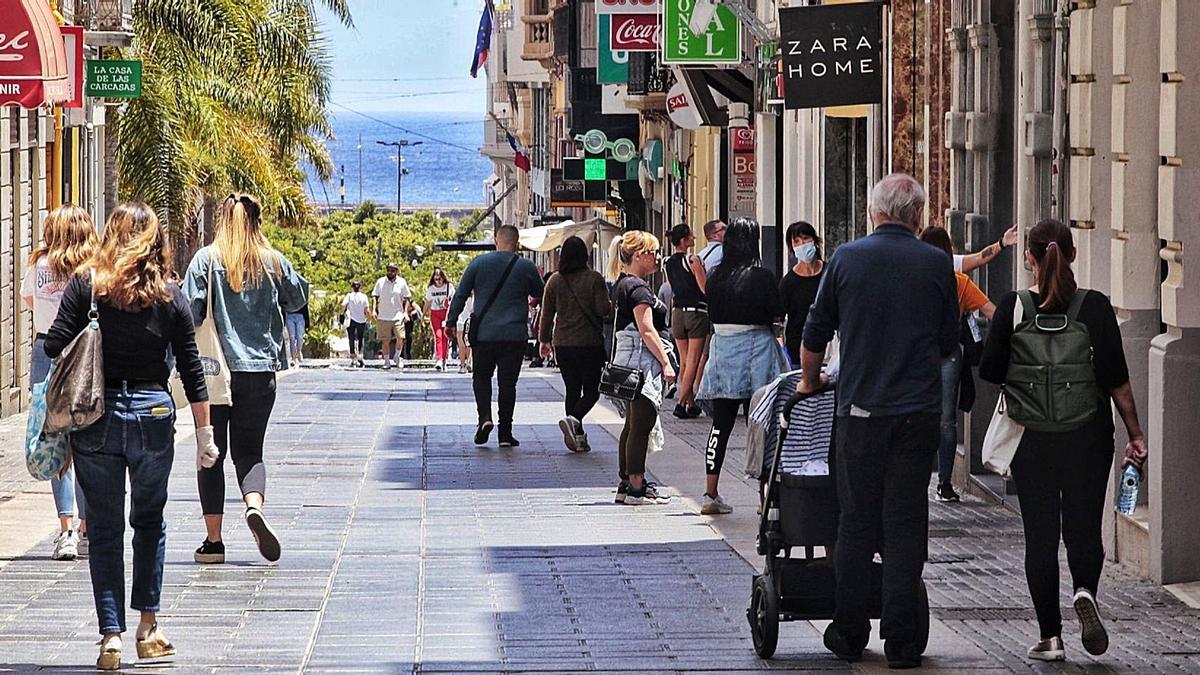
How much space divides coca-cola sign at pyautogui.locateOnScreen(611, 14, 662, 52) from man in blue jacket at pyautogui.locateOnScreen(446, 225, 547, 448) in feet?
53.7

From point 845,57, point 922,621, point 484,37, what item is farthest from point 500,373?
point 484,37

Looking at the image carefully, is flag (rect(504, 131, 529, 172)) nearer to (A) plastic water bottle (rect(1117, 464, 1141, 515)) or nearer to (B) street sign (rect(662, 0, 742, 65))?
(B) street sign (rect(662, 0, 742, 65))

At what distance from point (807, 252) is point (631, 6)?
66.8 ft

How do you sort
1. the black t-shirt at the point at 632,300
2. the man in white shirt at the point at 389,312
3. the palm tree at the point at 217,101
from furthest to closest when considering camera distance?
the man in white shirt at the point at 389,312 → the palm tree at the point at 217,101 → the black t-shirt at the point at 632,300

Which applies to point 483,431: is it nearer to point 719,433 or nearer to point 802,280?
point 802,280

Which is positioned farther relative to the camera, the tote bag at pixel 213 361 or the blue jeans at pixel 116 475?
the tote bag at pixel 213 361

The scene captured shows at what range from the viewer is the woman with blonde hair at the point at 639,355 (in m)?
14.3

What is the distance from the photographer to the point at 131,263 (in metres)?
8.75

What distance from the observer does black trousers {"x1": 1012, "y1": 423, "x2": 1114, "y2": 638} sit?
884 centimetres

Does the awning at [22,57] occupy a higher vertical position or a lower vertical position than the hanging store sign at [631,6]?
lower

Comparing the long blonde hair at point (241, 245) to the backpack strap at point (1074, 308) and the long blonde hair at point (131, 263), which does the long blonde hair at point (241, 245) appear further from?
the backpack strap at point (1074, 308)

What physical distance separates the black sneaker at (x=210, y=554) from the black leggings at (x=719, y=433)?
10.8 feet

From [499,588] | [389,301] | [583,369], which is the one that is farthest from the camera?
[389,301]

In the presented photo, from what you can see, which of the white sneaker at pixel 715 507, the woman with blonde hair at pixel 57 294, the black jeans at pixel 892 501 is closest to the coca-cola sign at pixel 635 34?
the white sneaker at pixel 715 507
